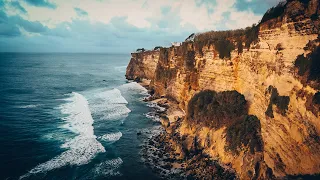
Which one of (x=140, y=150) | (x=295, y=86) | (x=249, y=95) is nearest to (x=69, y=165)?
(x=140, y=150)

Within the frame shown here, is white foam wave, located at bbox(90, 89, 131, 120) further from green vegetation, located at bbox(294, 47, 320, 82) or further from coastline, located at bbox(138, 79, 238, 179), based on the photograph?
green vegetation, located at bbox(294, 47, 320, 82)

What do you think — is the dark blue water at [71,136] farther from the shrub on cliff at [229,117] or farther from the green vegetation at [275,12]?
the green vegetation at [275,12]

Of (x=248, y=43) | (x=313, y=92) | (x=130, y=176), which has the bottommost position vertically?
(x=130, y=176)

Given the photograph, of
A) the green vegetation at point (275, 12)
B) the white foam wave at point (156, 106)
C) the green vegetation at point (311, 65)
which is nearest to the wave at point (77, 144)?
the white foam wave at point (156, 106)

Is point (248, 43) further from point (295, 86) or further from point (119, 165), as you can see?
point (119, 165)

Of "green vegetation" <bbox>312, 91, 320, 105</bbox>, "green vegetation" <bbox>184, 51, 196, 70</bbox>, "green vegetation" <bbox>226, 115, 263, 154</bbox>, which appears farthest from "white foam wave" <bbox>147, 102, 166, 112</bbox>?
"green vegetation" <bbox>312, 91, 320, 105</bbox>

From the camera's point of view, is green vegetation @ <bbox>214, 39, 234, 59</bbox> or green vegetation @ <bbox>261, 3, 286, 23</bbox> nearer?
green vegetation @ <bbox>261, 3, 286, 23</bbox>

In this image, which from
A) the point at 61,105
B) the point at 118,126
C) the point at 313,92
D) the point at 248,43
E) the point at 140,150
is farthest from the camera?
the point at 61,105
